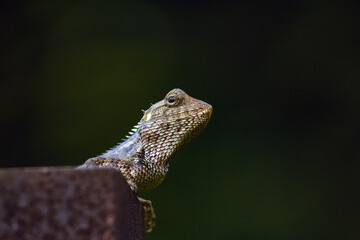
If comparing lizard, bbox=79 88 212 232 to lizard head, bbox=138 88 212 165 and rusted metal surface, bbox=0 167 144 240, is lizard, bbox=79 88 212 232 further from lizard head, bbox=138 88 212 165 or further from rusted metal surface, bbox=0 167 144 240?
rusted metal surface, bbox=0 167 144 240

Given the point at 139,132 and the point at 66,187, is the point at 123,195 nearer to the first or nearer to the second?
the point at 66,187

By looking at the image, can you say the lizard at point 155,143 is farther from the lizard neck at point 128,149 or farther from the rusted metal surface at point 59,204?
the rusted metal surface at point 59,204

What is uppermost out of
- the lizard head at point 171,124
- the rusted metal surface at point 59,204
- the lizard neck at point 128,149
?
the rusted metal surface at point 59,204

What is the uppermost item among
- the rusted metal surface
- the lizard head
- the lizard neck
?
the rusted metal surface

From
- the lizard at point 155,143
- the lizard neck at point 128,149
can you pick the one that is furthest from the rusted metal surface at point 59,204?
the lizard neck at point 128,149

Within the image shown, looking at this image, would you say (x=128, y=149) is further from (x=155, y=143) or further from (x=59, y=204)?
(x=59, y=204)

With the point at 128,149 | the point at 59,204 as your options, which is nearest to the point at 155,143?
the point at 128,149

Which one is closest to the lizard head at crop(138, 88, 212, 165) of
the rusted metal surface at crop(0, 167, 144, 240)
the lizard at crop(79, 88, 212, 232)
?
the lizard at crop(79, 88, 212, 232)
